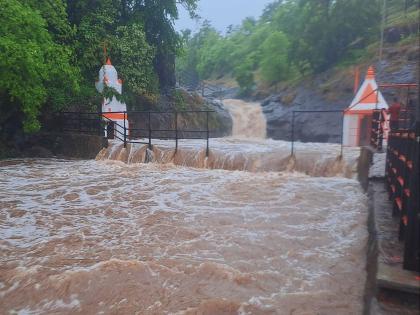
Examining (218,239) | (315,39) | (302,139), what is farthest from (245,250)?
(315,39)

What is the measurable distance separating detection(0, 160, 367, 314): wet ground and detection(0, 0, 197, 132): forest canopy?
462 centimetres

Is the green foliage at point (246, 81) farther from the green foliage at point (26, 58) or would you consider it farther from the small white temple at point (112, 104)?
the green foliage at point (26, 58)

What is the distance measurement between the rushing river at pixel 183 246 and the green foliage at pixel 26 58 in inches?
155

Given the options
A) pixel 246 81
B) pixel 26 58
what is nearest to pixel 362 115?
pixel 26 58

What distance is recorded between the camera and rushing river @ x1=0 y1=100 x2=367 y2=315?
4.28 m

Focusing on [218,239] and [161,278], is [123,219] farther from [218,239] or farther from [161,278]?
[161,278]

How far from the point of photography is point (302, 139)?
81.7 ft

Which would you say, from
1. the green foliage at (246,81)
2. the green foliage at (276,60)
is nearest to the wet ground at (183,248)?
the green foliage at (276,60)

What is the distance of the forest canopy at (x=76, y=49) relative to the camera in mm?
13266

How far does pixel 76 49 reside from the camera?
19.1 m

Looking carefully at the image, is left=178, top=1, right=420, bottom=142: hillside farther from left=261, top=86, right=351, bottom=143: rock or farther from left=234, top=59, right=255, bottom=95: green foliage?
left=234, top=59, right=255, bottom=95: green foliage

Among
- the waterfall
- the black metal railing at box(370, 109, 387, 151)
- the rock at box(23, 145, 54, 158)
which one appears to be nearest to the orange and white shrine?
the black metal railing at box(370, 109, 387, 151)

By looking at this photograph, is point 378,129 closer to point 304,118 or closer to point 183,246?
point 183,246

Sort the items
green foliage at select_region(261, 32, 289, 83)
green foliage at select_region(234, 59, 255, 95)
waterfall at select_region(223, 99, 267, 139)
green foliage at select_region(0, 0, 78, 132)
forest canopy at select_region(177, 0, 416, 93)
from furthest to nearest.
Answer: green foliage at select_region(234, 59, 255, 95) < green foliage at select_region(261, 32, 289, 83) < forest canopy at select_region(177, 0, 416, 93) < waterfall at select_region(223, 99, 267, 139) < green foliage at select_region(0, 0, 78, 132)
